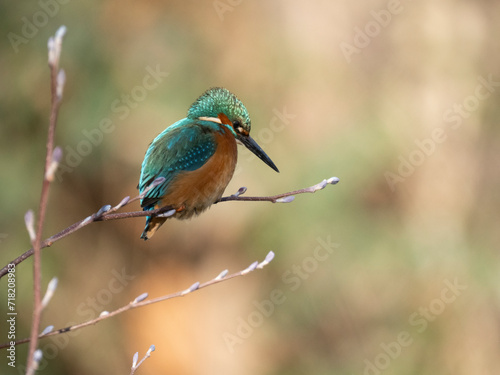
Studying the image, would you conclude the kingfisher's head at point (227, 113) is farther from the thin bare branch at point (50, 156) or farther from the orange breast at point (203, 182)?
the thin bare branch at point (50, 156)

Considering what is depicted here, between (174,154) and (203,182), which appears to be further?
(203,182)

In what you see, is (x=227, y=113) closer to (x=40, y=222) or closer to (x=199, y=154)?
(x=199, y=154)

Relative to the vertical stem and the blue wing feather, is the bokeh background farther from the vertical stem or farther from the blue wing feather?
the vertical stem

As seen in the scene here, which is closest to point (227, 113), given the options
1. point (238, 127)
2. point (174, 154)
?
point (238, 127)

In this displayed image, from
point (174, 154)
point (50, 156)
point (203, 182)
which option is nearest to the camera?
point (50, 156)

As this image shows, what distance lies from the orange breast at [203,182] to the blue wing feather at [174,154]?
0.02 metres

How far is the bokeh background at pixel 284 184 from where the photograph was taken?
5.35 meters

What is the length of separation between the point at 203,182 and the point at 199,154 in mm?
82

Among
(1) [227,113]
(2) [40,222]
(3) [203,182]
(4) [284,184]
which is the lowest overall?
(4) [284,184]

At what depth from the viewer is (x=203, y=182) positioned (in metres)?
1.43

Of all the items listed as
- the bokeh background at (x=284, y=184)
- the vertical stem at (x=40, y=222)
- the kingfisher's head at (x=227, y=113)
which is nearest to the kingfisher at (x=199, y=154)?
the kingfisher's head at (x=227, y=113)

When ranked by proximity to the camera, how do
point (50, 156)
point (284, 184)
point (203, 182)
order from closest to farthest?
point (50, 156)
point (203, 182)
point (284, 184)

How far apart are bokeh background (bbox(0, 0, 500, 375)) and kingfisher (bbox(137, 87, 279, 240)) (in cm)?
370

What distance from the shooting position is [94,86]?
536 centimetres
